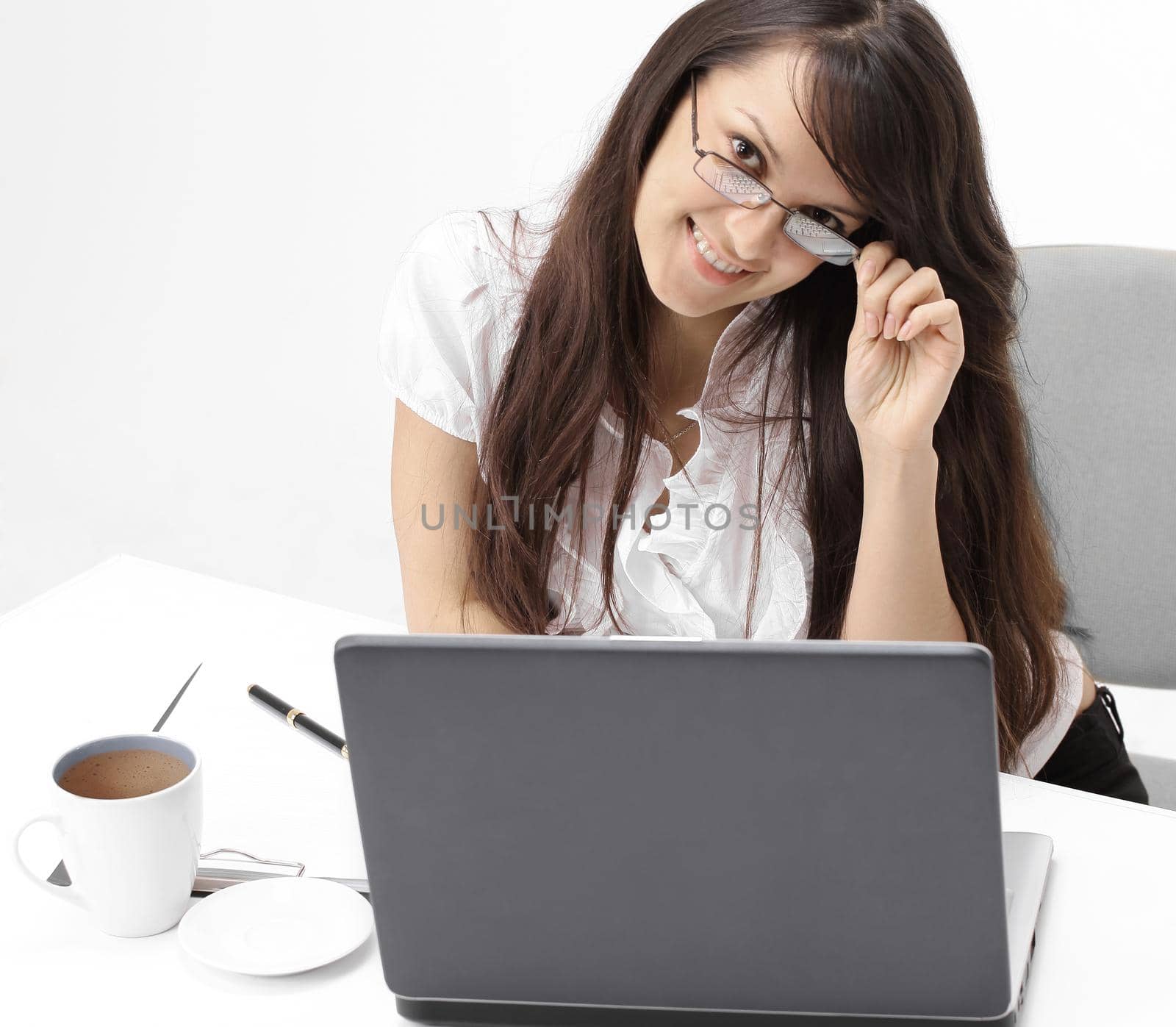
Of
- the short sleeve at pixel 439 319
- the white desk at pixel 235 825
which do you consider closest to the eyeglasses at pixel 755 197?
the short sleeve at pixel 439 319

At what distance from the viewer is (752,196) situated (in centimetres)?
109

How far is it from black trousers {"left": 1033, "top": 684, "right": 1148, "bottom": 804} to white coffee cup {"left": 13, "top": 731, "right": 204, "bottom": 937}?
0.84m

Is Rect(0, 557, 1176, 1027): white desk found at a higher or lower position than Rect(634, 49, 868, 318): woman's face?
lower

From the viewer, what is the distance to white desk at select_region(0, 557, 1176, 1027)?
0.77 meters

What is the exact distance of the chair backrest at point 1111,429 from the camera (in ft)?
4.49

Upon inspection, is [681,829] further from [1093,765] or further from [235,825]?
[1093,765]

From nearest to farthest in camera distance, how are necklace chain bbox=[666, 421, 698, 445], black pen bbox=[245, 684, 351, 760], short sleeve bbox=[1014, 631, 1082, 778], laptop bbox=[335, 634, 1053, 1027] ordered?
laptop bbox=[335, 634, 1053, 1027]
black pen bbox=[245, 684, 351, 760]
short sleeve bbox=[1014, 631, 1082, 778]
necklace chain bbox=[666, 421, 698, 445]

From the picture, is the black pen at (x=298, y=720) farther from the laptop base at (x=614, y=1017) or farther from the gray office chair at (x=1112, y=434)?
the gray office chair at (x=1112, y=434)

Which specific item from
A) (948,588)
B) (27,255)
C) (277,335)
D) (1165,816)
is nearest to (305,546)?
(277,335)

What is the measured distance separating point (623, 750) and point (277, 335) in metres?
2.94

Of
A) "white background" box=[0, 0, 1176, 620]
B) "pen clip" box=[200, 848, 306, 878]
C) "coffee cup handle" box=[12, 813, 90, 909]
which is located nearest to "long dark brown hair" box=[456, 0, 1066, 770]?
"pen clip" box=[200, 848, 306, 878]

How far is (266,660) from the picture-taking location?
3.80 ft

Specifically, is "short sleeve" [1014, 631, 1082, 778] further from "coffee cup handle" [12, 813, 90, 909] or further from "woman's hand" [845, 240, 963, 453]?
"coffee cup handle" [12, 813, 90, 909]

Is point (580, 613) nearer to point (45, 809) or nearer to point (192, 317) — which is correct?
point (45, 809)
